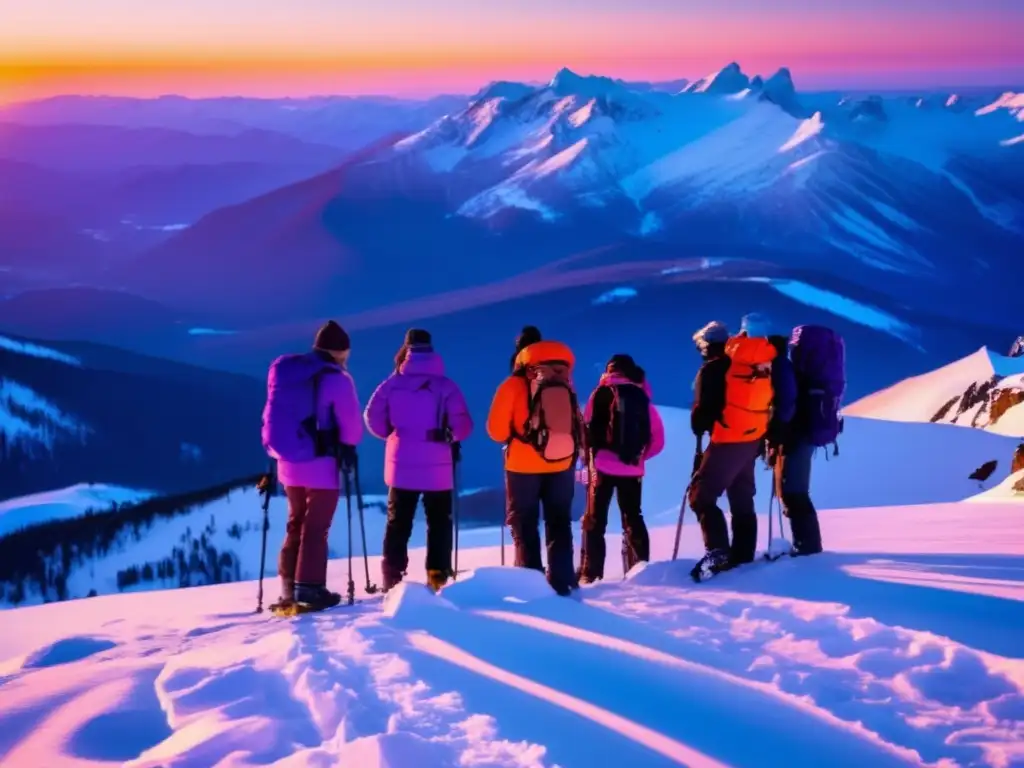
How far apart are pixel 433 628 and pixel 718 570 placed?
233cm

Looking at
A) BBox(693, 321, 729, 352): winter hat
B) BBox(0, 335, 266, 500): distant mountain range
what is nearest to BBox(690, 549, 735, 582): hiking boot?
BBox(693, 321, 729, 352): winter hat

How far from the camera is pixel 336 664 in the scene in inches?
204

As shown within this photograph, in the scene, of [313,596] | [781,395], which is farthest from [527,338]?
[313,596]

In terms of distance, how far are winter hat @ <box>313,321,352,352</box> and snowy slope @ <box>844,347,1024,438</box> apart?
78.9 feet

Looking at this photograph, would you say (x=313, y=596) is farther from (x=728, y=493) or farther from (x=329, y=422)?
(x=728, y=493)

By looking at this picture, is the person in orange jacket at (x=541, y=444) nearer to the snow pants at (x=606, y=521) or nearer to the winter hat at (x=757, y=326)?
the snow pants at (x=606, y=521)

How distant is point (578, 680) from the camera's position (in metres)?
4.88

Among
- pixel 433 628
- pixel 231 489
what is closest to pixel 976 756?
pixel 433 628

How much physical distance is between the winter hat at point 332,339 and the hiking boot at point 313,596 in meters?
1.64

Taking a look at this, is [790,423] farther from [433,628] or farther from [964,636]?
[433,628]

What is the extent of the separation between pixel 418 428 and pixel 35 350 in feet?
485

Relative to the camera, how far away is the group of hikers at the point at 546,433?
6.62 m

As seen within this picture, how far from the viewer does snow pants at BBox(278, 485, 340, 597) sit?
267 inches

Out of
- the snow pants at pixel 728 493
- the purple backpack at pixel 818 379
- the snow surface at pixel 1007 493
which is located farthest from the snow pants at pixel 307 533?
the snow surface at pixel 1007 493
